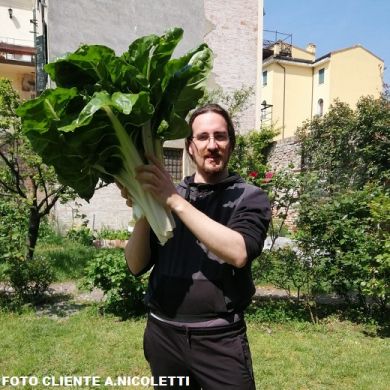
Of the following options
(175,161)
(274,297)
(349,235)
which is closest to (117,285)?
(274,297)

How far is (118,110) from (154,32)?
13.4 metres

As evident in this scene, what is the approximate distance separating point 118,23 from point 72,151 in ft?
43.1

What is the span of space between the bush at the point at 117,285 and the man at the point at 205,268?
4.07m

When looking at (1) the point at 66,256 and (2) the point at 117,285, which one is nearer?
(2) the point at 117,285

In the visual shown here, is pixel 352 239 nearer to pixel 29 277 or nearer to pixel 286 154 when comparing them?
pixel 29 277

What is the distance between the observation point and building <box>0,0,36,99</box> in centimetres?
2507

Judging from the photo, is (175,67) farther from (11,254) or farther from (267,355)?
(11,254)

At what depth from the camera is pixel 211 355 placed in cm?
188

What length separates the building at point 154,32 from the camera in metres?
12.7

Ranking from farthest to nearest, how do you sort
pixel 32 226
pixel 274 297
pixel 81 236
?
pixel 81 236 → pixel 32 226 → pixel 274 297

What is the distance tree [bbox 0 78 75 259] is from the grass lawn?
1793mm

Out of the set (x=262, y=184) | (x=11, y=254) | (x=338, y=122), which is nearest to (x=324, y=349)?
(x=262, y=184)

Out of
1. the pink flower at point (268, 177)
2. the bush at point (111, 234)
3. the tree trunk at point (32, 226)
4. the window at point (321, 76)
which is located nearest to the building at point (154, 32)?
the bush at point (111, 234)

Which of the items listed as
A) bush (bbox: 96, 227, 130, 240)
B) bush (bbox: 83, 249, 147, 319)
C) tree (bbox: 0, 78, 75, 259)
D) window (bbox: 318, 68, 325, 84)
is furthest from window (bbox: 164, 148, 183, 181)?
window (bbox: 318, 68, 325, 84)
